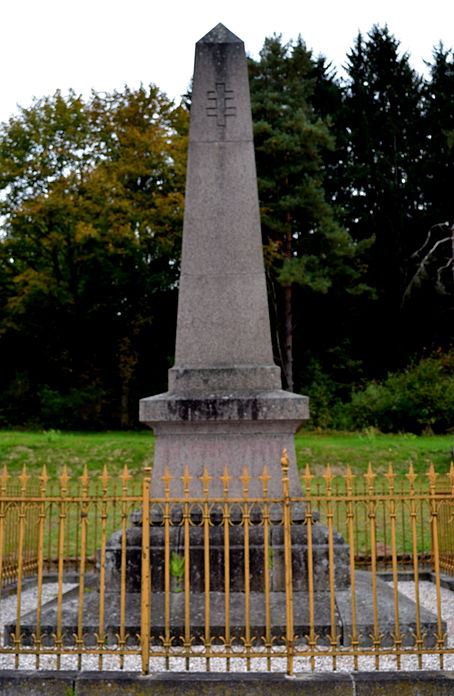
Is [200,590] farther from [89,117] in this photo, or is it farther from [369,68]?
[369,68]

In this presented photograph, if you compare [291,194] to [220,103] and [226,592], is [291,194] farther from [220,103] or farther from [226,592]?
[226,592]

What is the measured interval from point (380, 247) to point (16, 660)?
30.7 m

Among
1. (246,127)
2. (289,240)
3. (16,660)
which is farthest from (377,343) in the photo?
(16,660)

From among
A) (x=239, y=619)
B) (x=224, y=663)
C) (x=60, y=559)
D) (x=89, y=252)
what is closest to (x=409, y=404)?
(x=89, y=252)

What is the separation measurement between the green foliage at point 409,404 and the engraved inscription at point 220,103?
1918cm

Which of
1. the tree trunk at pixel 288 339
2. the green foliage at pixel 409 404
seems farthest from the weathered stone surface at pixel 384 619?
the tree trunk at pixel 288 339

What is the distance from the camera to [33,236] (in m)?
30.7

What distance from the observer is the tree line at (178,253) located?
94.9 ft

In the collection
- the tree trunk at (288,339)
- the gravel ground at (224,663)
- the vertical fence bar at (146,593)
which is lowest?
the gravel ground at (224,663)

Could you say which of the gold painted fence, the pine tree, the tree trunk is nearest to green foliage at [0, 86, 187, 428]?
the pine tree

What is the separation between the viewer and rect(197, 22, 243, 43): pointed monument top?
8.84 metres

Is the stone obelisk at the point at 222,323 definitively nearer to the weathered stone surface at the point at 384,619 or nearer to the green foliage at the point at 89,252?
the weathered stone surface at the point at 384,619

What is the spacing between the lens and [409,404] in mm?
26344

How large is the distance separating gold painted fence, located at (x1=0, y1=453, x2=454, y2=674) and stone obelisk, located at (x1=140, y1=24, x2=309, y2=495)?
1.56 feet
